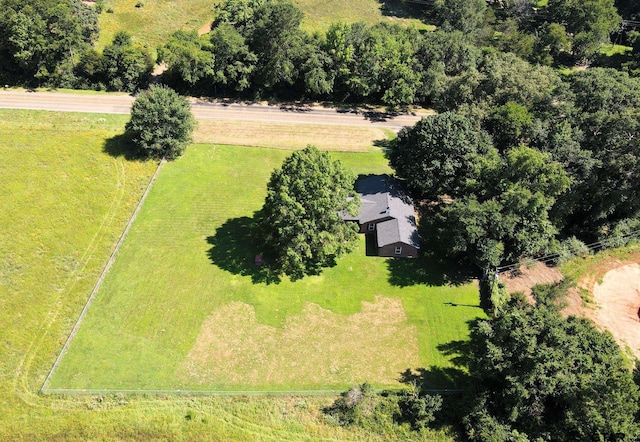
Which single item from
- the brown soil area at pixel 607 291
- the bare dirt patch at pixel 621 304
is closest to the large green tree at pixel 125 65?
the brown soil area at pixel 607 291

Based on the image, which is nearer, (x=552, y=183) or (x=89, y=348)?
(x=89, y=348)

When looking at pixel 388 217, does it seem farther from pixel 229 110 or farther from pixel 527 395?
pixel 229 110

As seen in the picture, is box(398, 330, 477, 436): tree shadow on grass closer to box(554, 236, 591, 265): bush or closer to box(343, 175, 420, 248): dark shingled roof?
box(343, 175, 420, 248): dark shingled roof

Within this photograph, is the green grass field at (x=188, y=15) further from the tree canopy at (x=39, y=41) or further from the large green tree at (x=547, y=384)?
the large green tree at (x=547, y=384)

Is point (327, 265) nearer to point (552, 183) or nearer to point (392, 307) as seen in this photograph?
point (392, 307)

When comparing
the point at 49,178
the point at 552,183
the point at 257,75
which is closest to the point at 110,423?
the point at 49,178

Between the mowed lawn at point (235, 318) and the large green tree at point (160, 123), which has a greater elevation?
the large green tree at point (160, 123)
